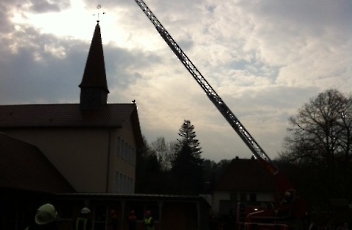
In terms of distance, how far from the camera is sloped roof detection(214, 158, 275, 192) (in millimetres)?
66250

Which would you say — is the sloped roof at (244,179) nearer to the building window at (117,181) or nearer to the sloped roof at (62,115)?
the sloped roof at (62,115)

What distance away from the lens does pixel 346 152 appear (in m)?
42.1

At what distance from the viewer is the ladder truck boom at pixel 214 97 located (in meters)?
24.2

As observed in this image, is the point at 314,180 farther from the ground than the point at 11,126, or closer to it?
closer to it

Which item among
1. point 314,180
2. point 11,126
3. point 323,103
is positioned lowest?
point 314,180

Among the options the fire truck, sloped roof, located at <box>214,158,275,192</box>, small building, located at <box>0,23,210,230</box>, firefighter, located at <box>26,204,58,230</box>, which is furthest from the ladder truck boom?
sloped roof, located at <box>214,158,275,192</box>

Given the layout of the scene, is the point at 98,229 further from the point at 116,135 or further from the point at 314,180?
the point at 314,180

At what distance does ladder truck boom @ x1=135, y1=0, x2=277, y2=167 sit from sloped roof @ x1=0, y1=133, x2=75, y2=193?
1053 cm

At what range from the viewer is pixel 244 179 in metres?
67.0

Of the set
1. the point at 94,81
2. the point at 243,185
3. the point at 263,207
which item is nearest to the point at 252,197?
the point at 243,185

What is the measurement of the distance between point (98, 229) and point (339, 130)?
21.8m

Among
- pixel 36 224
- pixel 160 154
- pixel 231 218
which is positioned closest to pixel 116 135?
pixel 231 218

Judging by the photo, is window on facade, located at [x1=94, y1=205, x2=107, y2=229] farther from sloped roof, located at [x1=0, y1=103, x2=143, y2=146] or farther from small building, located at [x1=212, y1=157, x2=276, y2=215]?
small building, located at [x1=212, y1=157, x2=276, y2=215]

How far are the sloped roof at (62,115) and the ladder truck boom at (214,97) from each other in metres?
9.78
